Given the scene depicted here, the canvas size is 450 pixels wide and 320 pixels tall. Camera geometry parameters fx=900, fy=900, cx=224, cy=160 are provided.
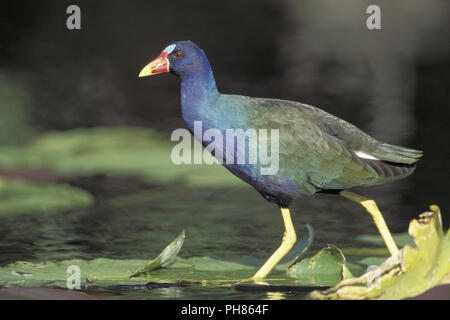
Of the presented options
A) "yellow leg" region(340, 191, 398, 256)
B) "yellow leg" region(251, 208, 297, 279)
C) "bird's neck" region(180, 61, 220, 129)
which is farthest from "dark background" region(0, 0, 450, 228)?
"bird's neck" region(180, 61, 220, 129)

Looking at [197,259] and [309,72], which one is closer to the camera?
[197,259]

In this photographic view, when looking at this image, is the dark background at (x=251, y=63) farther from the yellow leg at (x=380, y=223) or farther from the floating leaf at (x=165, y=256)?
the floating leaf at (x=165, y=256)

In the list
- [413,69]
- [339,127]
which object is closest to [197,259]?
[339,127]

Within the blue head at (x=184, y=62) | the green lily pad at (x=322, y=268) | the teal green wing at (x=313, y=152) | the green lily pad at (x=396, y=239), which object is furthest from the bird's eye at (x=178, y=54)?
the green lily pad at (x=396, y=239)

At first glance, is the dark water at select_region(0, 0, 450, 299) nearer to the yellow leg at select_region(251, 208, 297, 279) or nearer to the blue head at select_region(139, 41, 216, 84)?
the yellow leg at select_region(251, 208, 297, 279)

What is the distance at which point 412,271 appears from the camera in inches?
137

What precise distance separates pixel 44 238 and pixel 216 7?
→ 7356 mm

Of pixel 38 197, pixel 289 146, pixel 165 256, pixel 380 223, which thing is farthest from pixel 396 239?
pixel 38 197

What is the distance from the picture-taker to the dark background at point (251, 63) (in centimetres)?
752

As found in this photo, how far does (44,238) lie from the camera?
15.9 ft

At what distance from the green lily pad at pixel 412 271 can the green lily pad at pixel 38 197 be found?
2468 mm

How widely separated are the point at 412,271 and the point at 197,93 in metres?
1.40

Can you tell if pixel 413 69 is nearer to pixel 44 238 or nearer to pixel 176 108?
pixel 176 108

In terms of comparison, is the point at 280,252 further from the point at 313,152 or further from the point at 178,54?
the point at 178,54
